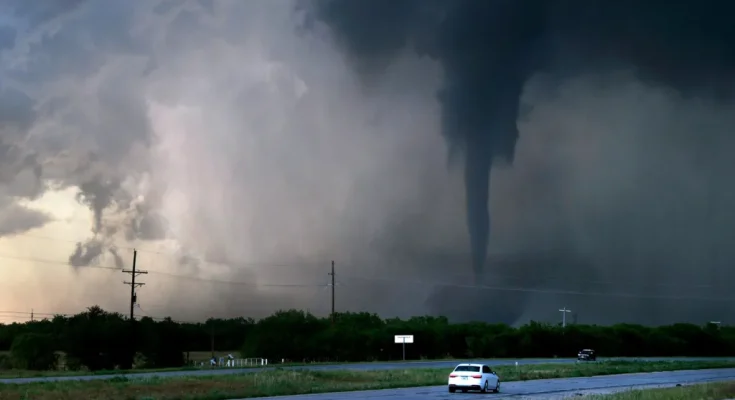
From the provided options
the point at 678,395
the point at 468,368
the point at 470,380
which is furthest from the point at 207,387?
the point at 678,395

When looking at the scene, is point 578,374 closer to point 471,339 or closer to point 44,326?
point 471,339

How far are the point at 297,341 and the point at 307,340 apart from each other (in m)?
2.01

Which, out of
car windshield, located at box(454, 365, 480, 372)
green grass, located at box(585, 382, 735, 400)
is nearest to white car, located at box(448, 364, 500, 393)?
car windshield, located at box(454, 365, 480, 372)

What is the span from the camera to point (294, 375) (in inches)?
2498

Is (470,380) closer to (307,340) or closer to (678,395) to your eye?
(678,395)

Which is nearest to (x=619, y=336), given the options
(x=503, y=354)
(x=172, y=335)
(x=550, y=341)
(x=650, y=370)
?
(x=550, y=341)

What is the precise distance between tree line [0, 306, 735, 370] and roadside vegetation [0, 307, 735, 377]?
0.14m

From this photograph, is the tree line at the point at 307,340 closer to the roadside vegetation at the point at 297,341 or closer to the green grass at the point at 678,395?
the roadside vegetation at the point at 297,341

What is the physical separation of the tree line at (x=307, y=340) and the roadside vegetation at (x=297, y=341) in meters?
0.14

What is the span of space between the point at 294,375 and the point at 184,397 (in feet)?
57.6

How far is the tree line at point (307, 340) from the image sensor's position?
10744cm

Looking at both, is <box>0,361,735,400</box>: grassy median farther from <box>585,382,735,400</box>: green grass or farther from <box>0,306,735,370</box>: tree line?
<box>0,306,735,370</box>: tree line

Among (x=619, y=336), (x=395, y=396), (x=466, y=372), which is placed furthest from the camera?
(x=619, y=336)

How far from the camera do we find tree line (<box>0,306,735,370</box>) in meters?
107
